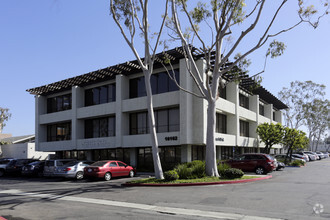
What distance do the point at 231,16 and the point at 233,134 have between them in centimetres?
1666

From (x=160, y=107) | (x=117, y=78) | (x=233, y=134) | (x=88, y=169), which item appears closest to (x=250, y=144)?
(x=233, y=134)

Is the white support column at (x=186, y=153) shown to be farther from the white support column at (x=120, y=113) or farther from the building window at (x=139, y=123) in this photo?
the white support column at (x=120, y=113)

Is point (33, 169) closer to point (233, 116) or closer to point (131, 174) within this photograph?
point (131, 174)

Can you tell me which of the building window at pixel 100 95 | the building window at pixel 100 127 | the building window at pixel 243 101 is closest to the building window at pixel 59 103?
the building window at pixel 100 95

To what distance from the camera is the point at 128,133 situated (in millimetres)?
30531

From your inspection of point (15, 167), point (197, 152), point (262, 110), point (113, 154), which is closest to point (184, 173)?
point (197, 152)

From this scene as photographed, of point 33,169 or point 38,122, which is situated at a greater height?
point 38,122

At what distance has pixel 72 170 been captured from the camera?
2194cm

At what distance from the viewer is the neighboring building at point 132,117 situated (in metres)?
26.0

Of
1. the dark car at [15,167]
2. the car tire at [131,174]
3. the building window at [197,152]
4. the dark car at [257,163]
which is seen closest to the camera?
the dark car at [257,163]

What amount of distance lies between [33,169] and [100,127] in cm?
A: 979

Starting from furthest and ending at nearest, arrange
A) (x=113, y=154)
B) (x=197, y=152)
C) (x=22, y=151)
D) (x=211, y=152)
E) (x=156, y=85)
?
(x=22, y=151), (x=113, y=154), (x=156, y=85), (x=197, y=152), (x=211, y=152)

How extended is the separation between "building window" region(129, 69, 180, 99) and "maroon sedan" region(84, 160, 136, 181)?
879 centimetres

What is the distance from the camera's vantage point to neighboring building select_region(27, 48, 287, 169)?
26.0 meters
